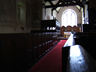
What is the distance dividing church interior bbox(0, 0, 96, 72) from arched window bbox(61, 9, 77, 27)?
18.0 feet

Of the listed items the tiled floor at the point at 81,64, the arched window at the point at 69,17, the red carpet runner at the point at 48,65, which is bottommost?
the red carpet runner at the point at 48,65

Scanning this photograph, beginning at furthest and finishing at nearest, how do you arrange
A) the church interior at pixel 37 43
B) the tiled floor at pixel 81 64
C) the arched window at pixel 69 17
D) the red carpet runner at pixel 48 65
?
the arched window at pixel 69 17, the red carpet runner at pixel 48 65, the church interior at pixel 37 43, the tiled floor at pixel 81 64

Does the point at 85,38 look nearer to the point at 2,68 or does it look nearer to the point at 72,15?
the point at 2,68

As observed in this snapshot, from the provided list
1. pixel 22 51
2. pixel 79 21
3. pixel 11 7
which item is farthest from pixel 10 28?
pixel 79 21

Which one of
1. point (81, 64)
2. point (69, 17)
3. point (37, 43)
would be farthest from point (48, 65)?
point (69, 17)

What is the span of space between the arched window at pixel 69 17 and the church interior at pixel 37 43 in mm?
5499

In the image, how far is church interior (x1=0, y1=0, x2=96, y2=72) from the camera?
0.84 metres

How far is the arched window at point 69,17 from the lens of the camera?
18.4m

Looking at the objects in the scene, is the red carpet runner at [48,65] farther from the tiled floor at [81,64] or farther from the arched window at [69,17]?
the arched window at [69,17]

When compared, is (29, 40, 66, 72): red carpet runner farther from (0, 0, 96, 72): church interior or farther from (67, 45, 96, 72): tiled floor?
(67, 45, 96, 72): tiled floor

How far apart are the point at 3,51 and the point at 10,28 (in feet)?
12.6

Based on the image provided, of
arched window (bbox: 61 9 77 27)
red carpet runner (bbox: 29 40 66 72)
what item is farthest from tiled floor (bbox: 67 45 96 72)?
arched window (bbox: 61 9 77 27)

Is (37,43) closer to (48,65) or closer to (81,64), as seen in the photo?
(48,65)

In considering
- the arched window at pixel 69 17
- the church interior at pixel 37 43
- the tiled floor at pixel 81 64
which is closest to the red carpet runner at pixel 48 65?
the church interior at pixel 37 43
